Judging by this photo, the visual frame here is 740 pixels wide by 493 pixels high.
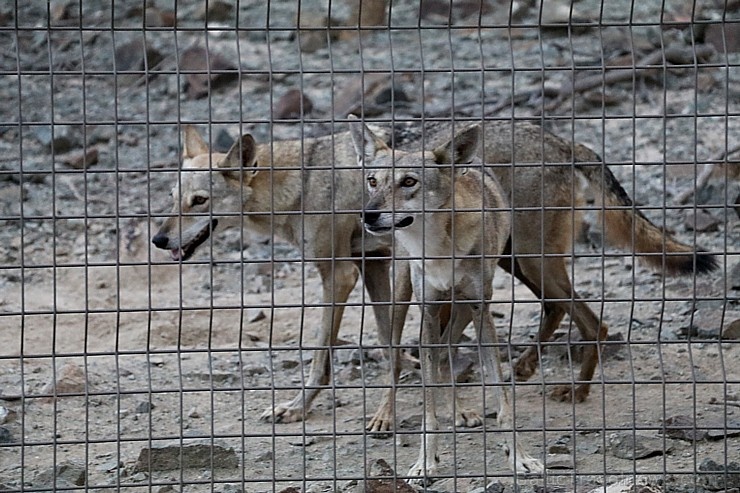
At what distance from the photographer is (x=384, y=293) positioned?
7.76m

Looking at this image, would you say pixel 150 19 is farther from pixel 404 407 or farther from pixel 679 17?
pixel 404 407

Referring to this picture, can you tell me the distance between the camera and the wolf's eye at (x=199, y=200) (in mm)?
7397

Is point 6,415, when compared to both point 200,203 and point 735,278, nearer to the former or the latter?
point 200,203

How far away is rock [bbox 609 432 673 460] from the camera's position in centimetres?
591

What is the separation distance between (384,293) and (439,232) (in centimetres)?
148

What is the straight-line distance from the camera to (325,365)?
7.74m

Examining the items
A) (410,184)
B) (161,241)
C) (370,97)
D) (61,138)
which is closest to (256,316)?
(161,241)

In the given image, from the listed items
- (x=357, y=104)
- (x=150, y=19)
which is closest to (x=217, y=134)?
(x=357, y=104)

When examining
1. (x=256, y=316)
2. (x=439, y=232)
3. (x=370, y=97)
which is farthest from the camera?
(x=370, y=97)

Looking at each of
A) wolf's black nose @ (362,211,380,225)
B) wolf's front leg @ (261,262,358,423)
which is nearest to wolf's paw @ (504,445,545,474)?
wolf's black nose @ (362,211,380,225)

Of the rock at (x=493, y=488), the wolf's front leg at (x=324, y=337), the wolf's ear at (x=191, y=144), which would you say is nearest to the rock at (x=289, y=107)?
the wolf's ear at (x=191, y=144)

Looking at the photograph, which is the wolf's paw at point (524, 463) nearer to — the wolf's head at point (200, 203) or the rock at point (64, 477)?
the rock at point (64, 477)

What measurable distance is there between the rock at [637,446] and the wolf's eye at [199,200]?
2.91m

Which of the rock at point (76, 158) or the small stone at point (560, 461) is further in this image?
the rock at point (76, 158)
